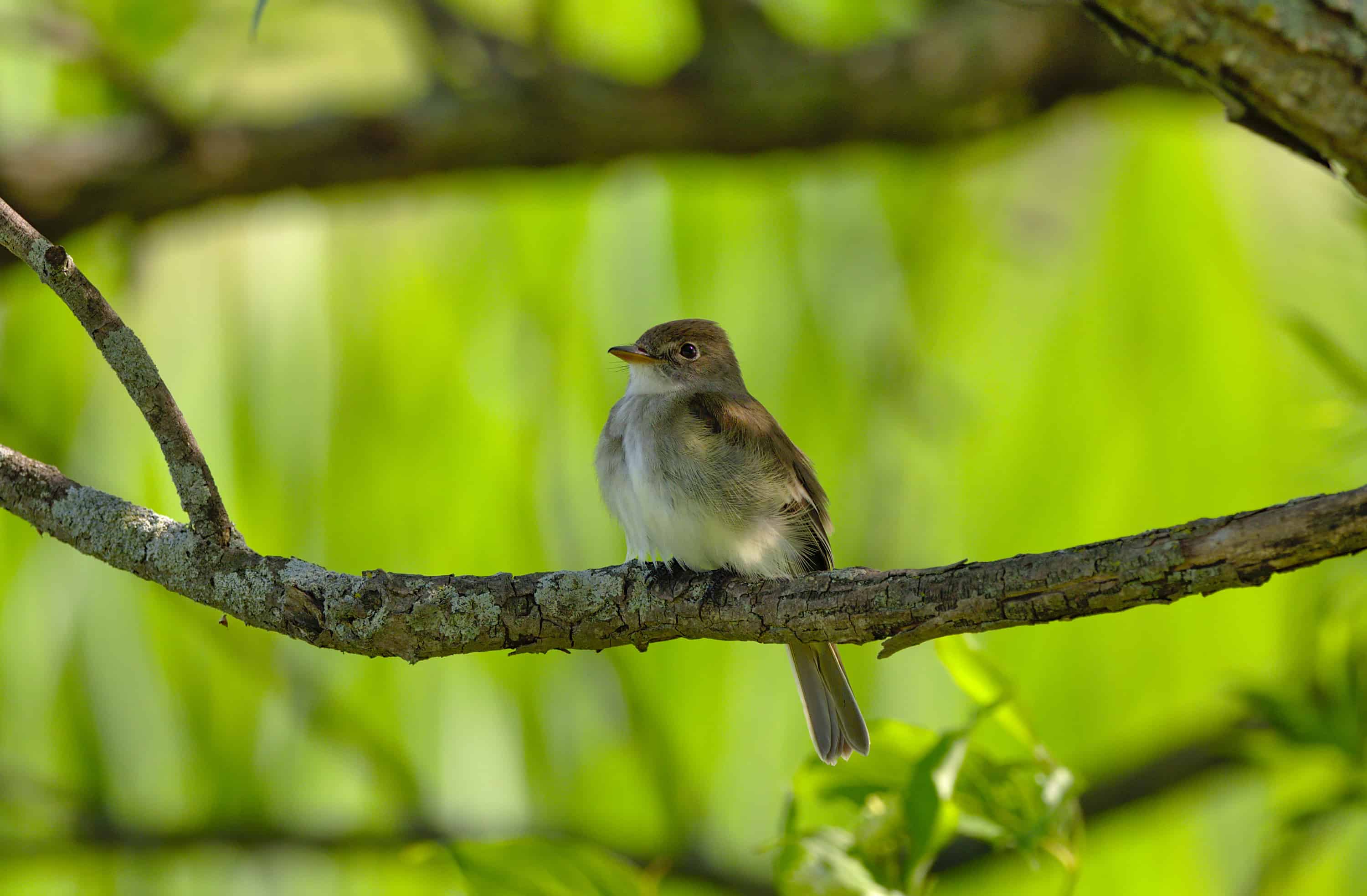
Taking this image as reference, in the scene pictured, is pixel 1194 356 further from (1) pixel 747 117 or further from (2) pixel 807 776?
(2) pixel 807 776

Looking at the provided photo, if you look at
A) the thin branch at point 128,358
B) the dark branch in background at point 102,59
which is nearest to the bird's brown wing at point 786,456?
the thin branch at point 128,358

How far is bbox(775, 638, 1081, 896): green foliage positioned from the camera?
6.15 feet

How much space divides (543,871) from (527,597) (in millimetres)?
483

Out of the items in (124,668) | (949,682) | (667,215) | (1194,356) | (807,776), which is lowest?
(807,776)

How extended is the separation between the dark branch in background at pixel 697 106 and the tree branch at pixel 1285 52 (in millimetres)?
2657

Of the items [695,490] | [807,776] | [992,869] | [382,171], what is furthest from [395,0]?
[992,869]

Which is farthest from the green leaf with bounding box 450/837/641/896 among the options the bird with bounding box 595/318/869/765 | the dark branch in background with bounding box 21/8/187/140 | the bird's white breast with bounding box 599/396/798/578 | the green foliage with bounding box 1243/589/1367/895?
the dark branch in background with bounding box 21/8/187/140

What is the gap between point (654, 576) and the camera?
7.06ft

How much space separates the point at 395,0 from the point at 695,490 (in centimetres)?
262

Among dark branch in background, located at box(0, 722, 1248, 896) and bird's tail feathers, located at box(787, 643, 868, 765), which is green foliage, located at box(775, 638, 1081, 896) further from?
dark branch in background, located at box(0, 722, 1248, 896)

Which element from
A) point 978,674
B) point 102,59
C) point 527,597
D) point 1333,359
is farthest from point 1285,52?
point 102,59

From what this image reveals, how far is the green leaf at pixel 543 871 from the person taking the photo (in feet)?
6.35

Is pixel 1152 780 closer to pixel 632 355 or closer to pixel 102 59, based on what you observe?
pixel 632 355

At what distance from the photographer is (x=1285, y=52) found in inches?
65.7
